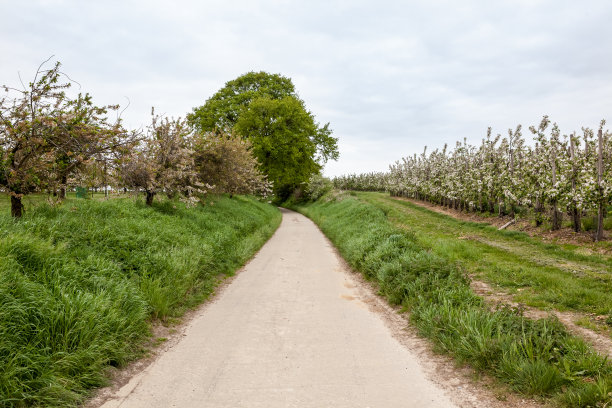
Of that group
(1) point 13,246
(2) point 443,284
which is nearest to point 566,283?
(2) point 443,284

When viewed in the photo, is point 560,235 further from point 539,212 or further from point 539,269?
point 539,269

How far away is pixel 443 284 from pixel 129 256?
6.61 m

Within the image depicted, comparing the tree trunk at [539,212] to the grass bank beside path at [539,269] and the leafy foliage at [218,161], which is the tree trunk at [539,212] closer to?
the grass bank beside path at [539,269]

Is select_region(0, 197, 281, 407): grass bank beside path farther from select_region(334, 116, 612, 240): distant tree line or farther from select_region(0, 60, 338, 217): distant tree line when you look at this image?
select_region(334, 116, 612, 240): distant tree line

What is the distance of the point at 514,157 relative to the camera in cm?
2181

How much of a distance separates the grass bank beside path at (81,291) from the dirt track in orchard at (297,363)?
45cm

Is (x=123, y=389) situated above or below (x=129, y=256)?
below

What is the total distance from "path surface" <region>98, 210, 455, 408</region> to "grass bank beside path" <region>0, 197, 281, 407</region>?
0.56 m

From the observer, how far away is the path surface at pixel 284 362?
4012 millimetres

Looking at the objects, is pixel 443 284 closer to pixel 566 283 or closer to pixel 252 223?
pixel 566 283

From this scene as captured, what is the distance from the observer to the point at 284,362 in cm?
489

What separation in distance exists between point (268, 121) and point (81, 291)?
95.9ft

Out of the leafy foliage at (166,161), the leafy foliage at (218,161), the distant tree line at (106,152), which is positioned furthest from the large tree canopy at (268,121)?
the leafy foliage at (166,161)

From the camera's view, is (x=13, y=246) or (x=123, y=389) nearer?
(x=123, y=389)
